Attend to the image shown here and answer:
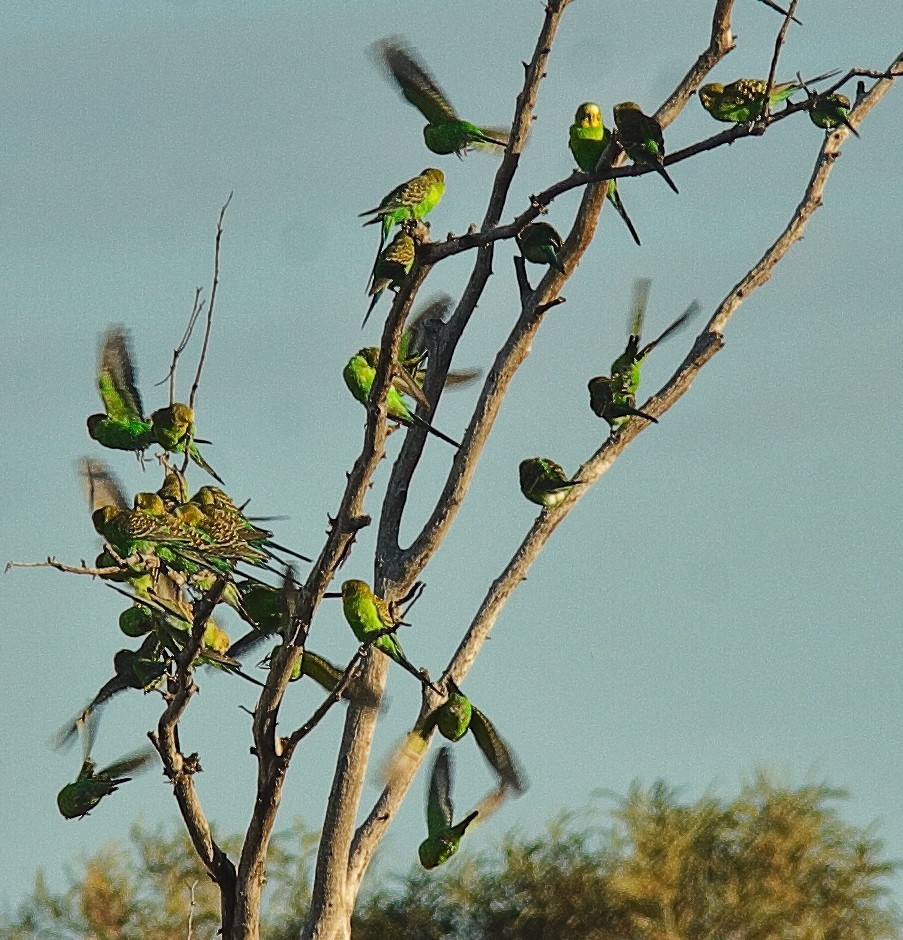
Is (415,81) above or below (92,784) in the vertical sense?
above

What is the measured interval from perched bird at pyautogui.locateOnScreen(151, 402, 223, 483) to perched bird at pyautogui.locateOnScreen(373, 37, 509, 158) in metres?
1.25

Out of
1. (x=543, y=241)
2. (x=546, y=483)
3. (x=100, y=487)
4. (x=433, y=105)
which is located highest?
(x=433, y=105)

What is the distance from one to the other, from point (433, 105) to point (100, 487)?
1490 mm

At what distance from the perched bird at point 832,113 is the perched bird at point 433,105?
Result: 2.98 ft

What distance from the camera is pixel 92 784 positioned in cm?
315

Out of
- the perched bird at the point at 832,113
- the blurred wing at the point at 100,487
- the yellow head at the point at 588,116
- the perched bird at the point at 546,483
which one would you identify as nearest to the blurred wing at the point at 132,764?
the blurred wing at the point at 100,487

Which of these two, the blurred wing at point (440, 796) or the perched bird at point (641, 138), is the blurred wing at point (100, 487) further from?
the perched bird at point (641, 138)

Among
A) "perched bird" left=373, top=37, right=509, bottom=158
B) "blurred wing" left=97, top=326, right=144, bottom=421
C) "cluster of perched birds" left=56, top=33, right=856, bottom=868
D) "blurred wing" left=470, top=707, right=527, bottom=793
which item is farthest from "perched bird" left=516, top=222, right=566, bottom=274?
"blurred wing" left=470, top=707, right=527, bottom=793

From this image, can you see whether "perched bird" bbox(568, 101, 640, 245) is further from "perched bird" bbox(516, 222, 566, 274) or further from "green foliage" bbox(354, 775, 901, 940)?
"green foliage" bbox(354, 775, 901, 940)

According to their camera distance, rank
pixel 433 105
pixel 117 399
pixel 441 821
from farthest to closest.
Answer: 1. pixel 433 105
2. pixel 117 399
3. pixel 441 821

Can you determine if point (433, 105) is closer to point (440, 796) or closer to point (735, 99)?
point (735, 99)

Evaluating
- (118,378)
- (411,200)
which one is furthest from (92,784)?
(411,200)

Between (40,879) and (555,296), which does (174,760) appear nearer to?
(555,296)

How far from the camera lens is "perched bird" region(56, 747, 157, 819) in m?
3.15
